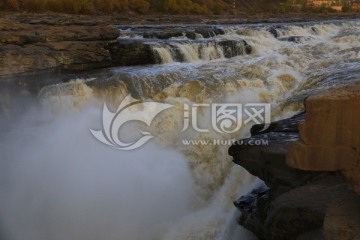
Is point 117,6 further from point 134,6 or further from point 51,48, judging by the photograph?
point 51,48

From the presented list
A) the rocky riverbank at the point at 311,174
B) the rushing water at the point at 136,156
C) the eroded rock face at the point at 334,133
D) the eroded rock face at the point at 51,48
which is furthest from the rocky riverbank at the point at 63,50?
the eroded rock face at the point at 334,133

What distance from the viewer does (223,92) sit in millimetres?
9016

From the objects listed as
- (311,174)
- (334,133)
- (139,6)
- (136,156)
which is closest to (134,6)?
(139,6)

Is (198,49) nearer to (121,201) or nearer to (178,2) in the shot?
(121,201)

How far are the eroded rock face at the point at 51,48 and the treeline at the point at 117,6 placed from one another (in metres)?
17.8

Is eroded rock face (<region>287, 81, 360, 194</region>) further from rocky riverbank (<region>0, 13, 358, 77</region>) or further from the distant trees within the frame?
the distant trees

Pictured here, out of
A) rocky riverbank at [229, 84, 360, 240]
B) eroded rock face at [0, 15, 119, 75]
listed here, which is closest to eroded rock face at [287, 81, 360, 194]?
rocky riverbank at [229, 84, 360, 240]

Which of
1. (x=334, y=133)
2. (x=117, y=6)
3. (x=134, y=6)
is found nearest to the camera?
(x=334, y=133)

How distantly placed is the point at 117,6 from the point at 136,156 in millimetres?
28058

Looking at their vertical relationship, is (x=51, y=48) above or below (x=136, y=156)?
above

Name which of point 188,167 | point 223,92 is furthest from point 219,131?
point 223,92

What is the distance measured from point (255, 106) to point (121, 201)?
3.40 metres

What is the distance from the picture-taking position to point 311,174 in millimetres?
4250

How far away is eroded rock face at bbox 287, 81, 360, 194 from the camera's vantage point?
2717mm
